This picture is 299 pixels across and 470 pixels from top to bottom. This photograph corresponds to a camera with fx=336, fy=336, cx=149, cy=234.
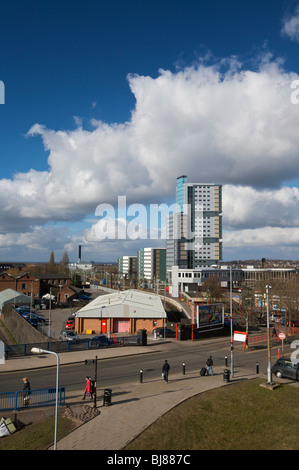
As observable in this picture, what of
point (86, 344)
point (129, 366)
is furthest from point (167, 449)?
point (86, 344)

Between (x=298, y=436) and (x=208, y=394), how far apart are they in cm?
583

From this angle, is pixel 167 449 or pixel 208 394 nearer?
pixel 167 449

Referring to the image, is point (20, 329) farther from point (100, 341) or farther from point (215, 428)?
point (215, 428)

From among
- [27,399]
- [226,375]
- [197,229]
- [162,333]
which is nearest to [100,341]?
[162,333]

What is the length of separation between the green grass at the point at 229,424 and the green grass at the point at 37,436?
3260mm

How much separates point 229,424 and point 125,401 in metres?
5.53

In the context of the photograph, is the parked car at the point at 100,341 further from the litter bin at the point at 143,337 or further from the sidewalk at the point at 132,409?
the sidewalk at the point at 132,409

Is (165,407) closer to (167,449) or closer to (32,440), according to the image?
(167,449)

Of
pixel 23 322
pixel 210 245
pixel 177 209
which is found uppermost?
pixel 177 209

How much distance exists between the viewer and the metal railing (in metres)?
16.6

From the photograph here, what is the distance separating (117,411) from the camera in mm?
16250

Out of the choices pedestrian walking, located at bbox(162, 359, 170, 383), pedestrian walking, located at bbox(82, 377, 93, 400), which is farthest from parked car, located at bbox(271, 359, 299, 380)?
pedestrian walking, located at bbox(82, 377, 93, 400)

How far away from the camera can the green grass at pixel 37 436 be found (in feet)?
42.8

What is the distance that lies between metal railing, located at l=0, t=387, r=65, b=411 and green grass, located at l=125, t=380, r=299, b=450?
6043mm
